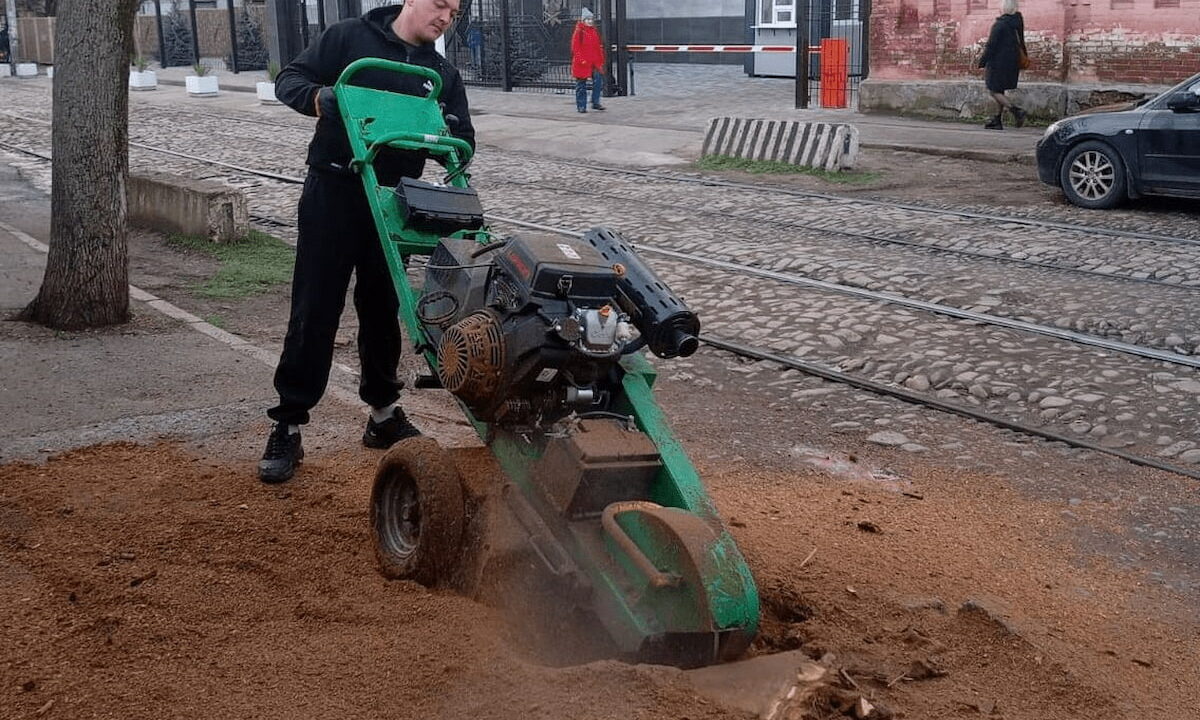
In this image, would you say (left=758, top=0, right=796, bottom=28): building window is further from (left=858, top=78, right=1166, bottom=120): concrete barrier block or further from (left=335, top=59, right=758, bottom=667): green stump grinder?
(left=335, top=59, right=758, bottom=667): green stump grinder

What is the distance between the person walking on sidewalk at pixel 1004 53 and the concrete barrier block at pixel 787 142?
10.2 feet

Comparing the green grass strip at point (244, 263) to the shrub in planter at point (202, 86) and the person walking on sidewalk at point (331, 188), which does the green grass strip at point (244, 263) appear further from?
the shrub in planter at point (202, 86)

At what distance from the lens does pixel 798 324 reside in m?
8.83

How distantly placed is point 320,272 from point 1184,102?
10.8m

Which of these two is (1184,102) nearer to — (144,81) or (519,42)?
(519,42)

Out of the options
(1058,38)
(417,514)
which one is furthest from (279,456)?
(1058,38)

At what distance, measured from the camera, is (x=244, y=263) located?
35.8 feet

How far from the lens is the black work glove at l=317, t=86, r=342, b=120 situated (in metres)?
5.14

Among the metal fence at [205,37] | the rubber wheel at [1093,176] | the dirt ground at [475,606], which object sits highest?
the metal fence at [205,37]

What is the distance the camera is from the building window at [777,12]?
96.4 ft

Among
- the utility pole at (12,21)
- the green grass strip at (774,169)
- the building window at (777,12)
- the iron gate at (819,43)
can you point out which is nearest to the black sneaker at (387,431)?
the green grass strip at (774,169)

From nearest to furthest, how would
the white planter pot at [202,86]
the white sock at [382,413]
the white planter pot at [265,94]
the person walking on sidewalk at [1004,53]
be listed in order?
the white sock at [382,413] < the person walking on sidewalk at [1004,53] < the white planter pot at [265,94] < the white planter pot at [202,86]

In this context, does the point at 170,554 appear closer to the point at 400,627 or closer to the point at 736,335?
the point at 400,627

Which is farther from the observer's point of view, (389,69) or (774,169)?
(774,169)
